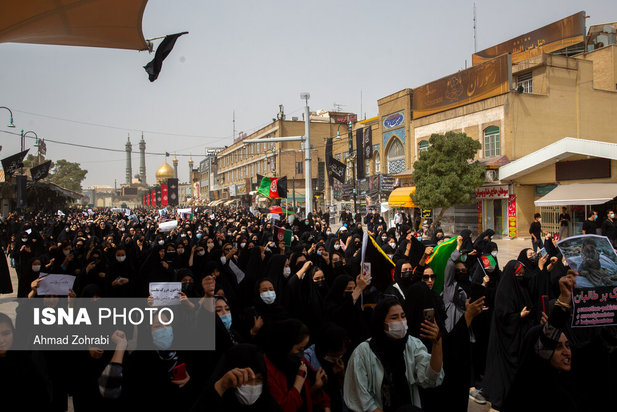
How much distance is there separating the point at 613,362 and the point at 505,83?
789 inches

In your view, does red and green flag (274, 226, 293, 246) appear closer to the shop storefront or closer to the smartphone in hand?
the smartphone in hand

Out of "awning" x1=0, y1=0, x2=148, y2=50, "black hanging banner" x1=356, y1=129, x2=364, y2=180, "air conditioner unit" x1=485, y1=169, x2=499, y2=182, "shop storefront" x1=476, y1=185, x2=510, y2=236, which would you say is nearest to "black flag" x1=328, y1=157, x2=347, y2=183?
"shop storefront" x1=476, y1=185, x2=510, y2=236

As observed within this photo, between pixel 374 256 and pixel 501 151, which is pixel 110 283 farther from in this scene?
pixel 501 151

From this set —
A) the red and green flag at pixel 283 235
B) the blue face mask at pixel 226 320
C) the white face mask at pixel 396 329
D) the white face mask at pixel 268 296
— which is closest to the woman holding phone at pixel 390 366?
the white face mask at pixel 396 329

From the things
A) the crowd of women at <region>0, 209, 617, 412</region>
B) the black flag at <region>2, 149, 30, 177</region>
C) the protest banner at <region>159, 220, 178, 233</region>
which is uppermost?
the black flag at <region>2, 149, 30, 177</region>

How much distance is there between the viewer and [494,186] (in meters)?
21.2

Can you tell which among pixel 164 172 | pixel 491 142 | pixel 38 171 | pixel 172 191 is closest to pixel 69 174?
pixel 172 191

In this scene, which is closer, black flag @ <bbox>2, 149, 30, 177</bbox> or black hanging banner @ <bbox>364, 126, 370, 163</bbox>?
black flag @ <bbox>2, 149, 30, 177</bbox>

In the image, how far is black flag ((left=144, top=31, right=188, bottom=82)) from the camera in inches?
218

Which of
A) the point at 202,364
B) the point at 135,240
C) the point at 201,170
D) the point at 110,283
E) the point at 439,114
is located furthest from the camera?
the point at 201,170

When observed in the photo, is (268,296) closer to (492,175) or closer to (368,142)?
(492,175)

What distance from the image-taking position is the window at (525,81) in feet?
73.8

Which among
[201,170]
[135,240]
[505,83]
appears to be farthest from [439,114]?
[201,170]

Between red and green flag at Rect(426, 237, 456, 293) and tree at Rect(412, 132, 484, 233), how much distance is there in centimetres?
1433
